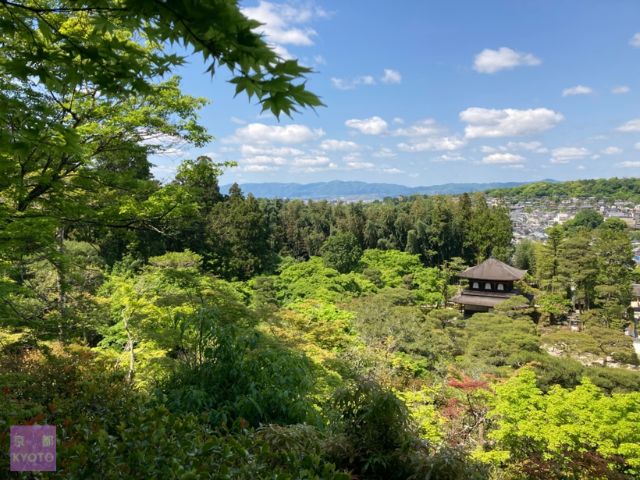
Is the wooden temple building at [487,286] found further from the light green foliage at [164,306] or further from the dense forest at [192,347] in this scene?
the light green foliage at [164,306]

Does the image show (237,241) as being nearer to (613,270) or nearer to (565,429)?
(565,429)

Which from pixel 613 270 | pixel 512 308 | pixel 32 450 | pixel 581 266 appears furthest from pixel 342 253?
pixel 32 450

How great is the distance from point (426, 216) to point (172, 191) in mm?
31282

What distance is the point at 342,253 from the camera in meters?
26.6

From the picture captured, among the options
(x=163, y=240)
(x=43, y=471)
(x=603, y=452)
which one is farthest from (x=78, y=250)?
(x=603, y=452)

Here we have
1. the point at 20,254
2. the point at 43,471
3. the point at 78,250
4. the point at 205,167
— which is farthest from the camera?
the point at 78,250

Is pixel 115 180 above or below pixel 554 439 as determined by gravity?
above

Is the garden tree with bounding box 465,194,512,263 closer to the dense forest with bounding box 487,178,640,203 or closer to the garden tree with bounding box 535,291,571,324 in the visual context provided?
the garden tree with bounding box 535,291,571,324

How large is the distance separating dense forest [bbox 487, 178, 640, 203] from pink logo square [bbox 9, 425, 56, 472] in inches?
4893

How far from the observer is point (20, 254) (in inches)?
186

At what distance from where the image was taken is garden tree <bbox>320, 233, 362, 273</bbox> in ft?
86.5

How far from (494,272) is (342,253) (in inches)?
363

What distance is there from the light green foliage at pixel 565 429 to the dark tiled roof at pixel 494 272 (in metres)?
16.2

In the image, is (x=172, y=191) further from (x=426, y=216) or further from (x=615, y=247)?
(x=426, y=216)
